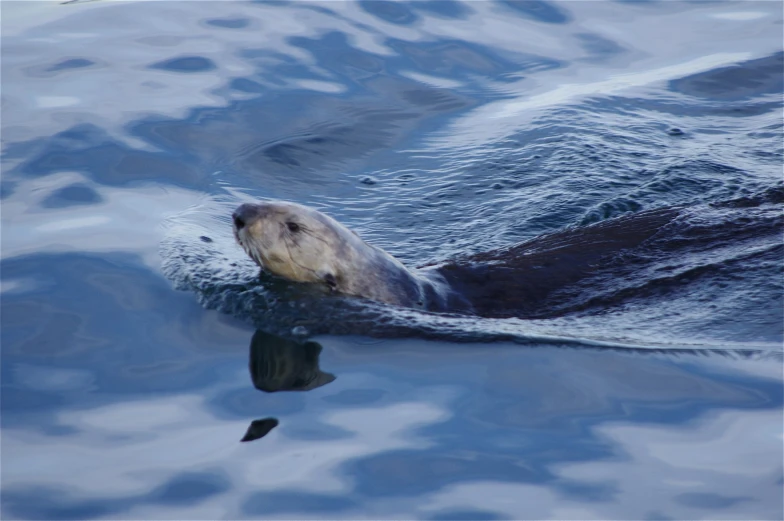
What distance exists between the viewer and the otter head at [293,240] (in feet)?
21.0

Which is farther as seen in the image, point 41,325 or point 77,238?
point 77,238

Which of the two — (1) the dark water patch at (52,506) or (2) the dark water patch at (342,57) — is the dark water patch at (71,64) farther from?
(1) the dark water patch at (52,506)

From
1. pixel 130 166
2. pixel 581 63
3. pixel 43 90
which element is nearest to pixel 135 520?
pixel 130 166

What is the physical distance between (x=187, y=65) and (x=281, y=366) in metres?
6.54

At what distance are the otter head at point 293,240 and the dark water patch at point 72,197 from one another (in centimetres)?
245

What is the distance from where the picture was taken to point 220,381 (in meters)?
5.72

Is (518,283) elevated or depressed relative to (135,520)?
elevated

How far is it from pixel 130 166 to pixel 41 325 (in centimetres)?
305

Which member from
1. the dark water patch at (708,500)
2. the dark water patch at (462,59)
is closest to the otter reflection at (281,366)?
the dark water patch at (708,500)

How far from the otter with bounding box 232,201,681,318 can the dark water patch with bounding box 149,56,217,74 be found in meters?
5.10

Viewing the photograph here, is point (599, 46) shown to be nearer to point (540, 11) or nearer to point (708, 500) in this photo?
point (540, 11)

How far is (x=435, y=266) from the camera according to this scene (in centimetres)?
739

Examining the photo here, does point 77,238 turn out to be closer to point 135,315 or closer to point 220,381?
point 135,315

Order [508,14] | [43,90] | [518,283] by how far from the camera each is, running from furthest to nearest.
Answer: [508,14], [43,90], [518,283]
